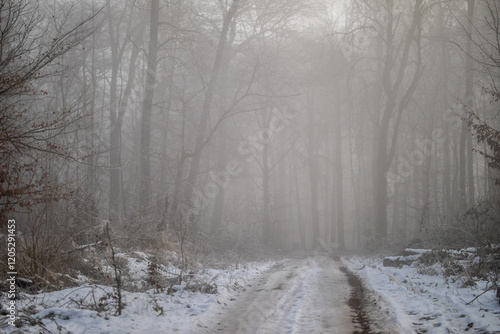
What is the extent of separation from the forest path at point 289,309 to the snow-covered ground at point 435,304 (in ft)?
2.15

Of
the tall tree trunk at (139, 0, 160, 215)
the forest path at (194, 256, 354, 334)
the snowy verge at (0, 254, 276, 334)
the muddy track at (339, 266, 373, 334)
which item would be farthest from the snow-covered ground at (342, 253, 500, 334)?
the tall tree trunk at (139, 0, 160, 215)

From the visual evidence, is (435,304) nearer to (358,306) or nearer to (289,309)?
(358,306)

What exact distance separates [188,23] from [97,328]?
54.6ft

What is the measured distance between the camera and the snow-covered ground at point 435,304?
4.91m

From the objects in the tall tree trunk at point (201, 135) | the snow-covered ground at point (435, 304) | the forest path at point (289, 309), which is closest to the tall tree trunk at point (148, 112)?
the tall tree trunk at point (201, 135)

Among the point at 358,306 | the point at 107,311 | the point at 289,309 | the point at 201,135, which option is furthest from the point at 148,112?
the point at 358,306

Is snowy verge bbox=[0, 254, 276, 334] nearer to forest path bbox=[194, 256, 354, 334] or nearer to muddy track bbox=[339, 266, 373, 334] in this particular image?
forest path bbox=[194, 256, 354, 334]

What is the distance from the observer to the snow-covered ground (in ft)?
16.1

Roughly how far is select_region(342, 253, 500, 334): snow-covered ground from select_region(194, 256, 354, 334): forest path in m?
0.65

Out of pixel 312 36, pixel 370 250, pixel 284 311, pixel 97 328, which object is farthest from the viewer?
pixel 312 36

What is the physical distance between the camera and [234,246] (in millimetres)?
Result: 17078

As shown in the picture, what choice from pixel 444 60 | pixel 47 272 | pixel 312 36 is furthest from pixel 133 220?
pixel 444 60

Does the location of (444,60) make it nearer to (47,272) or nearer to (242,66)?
(242,66)

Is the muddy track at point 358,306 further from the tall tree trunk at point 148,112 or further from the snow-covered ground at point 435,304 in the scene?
the tall tree trunk at point 148,112
